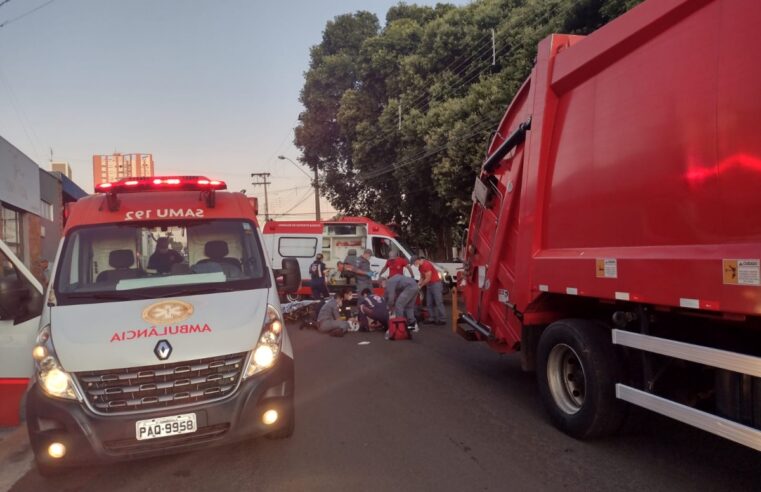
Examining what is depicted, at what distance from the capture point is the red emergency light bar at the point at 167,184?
16.3ft

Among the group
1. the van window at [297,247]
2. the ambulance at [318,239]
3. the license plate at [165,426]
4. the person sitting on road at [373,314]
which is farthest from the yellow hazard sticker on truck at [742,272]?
the van window at [297,247]

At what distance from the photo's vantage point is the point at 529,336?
217 inches

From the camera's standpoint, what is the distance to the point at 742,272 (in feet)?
9.71

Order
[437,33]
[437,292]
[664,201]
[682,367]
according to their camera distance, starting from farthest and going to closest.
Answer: [437,33], [437,292], [682,367], [664,201]

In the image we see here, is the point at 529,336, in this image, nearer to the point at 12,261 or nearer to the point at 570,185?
the point at 570,185

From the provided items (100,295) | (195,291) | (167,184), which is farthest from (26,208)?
(195,291)

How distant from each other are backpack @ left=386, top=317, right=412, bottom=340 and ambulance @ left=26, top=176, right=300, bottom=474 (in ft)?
19.2

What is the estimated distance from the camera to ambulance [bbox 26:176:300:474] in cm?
363

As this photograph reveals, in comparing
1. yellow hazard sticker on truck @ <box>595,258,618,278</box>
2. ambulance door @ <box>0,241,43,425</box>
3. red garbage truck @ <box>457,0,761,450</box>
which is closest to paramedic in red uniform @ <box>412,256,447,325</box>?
red garbage truck @ <box>457,0,761,450</box>

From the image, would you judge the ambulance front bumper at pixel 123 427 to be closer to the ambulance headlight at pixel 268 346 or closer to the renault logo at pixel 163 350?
the ambulance headlight at pixel 268 346

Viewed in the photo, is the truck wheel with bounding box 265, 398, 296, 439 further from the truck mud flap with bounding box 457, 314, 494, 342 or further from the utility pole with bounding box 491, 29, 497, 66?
the utility pole with bounding box 491, 29, 497, 66

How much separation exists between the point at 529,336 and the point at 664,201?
227 cm

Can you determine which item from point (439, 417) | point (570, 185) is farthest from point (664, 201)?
point (439, 417)

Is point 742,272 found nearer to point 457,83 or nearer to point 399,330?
point 399,330
